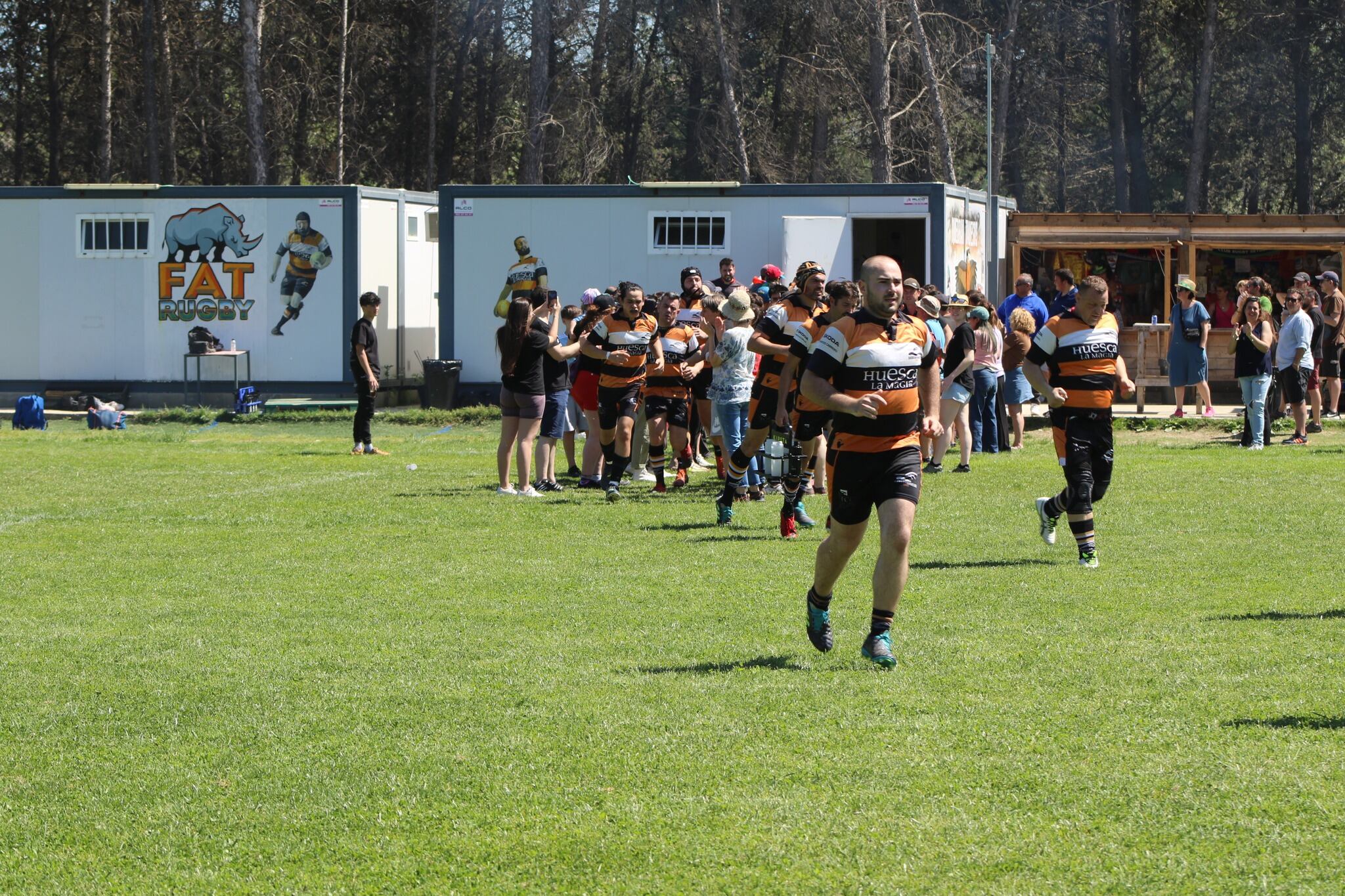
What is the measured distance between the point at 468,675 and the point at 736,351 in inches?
243

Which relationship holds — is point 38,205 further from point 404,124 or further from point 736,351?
point 404,124

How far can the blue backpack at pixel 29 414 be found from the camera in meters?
22.5

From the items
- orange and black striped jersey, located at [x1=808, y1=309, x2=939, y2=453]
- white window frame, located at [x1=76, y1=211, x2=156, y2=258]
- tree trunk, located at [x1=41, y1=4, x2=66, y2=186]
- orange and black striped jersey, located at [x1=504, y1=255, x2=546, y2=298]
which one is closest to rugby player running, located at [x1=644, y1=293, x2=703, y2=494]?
orange and black striped jersey, located at [x1=808, y1=309, x2=939, y2=453]

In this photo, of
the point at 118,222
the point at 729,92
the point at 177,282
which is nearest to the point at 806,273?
the point at 177,282

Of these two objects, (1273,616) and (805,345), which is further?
(805,345)

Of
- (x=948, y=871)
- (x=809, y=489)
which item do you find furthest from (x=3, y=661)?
(x=809, y=489)

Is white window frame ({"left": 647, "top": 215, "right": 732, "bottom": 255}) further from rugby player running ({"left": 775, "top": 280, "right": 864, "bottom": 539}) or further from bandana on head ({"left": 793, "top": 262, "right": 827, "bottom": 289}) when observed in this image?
bandana on head ({"left": 793, "top": 262, "right": 827, "bottom": 289})

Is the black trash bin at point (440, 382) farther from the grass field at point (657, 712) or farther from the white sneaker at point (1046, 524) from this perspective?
the white sneaker at point (1046, 524)

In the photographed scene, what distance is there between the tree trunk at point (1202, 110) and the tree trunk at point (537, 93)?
56.3ft

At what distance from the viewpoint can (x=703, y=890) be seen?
4.62m

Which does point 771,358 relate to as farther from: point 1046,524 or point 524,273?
point 524,273

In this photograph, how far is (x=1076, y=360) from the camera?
10406 mm

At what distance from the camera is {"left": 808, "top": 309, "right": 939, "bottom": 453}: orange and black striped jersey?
23.9 ft

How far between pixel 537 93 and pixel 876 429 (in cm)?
3317
